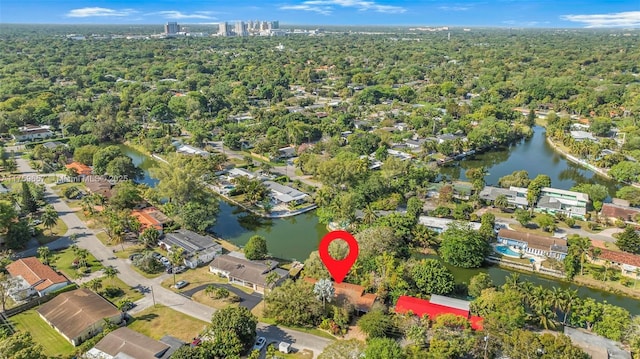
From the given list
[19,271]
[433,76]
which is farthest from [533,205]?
[433,76]

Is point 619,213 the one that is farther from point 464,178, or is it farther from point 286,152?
point 286,152

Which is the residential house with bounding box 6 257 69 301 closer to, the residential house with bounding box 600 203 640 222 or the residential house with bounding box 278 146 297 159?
the residential house with bounding box 278 146 297 159

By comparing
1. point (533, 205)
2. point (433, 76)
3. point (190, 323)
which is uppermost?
point (433, 76)

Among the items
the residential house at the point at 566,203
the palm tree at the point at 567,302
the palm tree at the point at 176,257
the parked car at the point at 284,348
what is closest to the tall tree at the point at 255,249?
the palm tree at the point at 176,257

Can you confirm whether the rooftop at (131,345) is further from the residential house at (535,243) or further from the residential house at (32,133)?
the residential house at (32,133)

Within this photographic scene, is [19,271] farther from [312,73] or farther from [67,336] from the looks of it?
[312,73]

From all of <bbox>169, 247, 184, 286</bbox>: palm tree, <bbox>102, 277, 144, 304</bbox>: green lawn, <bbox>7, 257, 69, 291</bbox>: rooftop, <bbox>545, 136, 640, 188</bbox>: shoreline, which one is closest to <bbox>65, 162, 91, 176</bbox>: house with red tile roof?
<bbox>7, 257, 69, 291</bbox>: rooftop
